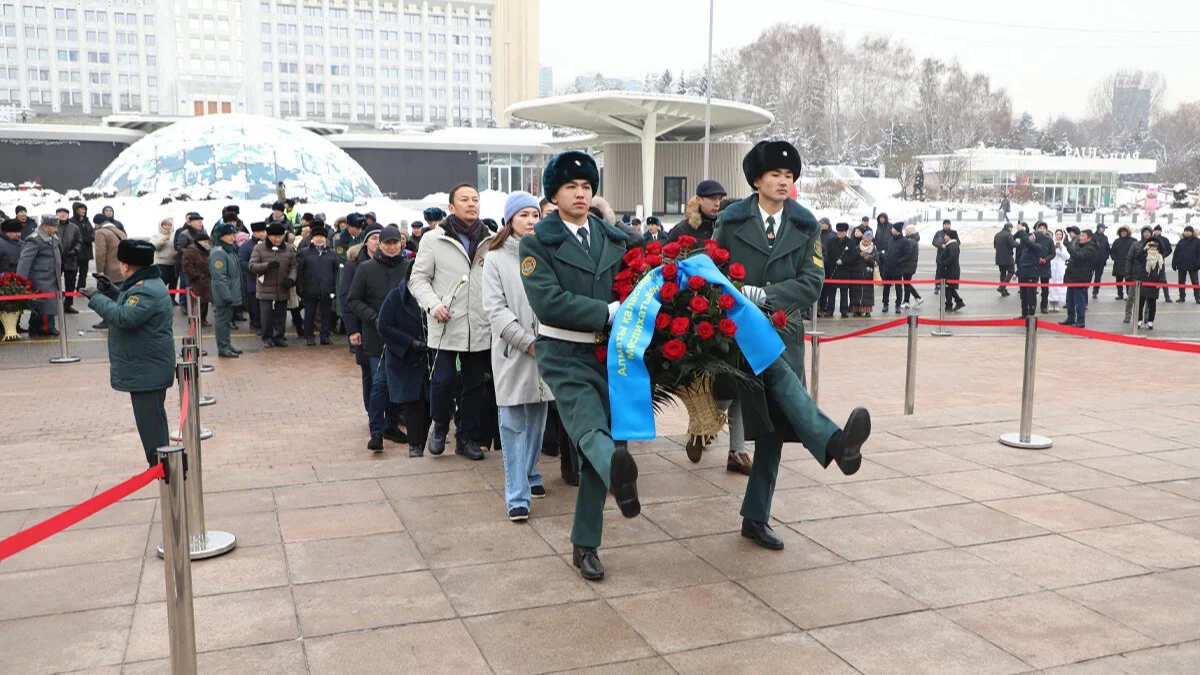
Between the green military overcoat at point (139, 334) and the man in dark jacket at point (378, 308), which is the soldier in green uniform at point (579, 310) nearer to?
the green military overcoat at point (139, 334)

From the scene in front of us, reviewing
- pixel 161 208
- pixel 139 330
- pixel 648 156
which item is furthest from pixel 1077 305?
pixel 648 156

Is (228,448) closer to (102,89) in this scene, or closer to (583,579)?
(583,579)

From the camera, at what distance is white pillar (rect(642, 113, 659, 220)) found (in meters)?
47.0

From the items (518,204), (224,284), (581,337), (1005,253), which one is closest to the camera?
(581,337)

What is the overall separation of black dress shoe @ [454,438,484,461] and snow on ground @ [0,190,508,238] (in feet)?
87.1

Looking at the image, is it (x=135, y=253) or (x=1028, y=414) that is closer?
(x=135, y=253)

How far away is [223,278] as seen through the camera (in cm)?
1342

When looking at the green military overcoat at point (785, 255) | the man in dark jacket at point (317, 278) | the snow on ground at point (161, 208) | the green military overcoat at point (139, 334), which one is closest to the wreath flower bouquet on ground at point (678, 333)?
the green military overcoat at point (785, 255)

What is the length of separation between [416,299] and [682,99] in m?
40.2

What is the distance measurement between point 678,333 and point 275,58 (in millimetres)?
122153

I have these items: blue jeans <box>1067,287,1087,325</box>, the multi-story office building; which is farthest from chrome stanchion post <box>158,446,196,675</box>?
the multi-story office building

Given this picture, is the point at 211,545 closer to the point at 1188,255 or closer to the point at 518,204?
the point at 518,204

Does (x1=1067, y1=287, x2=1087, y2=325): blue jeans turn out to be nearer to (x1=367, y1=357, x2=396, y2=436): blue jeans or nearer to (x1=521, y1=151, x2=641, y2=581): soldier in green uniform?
(x1=367, y1=357, x2=396, y2=436): blue jeans

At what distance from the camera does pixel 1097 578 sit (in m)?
4.77
